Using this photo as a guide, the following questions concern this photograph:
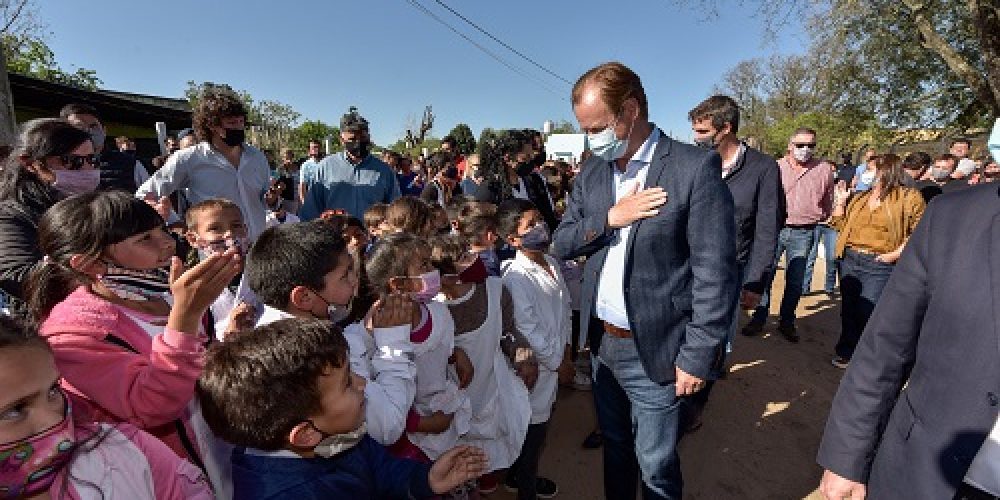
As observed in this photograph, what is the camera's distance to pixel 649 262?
1963mm

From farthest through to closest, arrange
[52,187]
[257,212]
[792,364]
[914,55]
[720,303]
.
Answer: [914,55], [792,364], [257,212], [52,187], [720,303]

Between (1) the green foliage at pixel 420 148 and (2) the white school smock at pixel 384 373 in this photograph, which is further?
(1) the green foliage at pixel 420 148

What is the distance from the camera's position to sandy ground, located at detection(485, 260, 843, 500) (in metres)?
3.00

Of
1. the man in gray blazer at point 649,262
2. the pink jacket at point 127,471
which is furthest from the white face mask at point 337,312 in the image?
the man in gray blazer at point 649,262

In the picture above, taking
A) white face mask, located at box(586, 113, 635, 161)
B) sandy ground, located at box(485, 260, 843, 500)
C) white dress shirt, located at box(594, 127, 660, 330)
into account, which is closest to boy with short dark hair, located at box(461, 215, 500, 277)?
white dress shirt, located at box(594, 127, 660, 330)

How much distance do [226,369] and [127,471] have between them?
0.92 feet

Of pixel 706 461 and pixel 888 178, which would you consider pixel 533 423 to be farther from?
pixel 888 178

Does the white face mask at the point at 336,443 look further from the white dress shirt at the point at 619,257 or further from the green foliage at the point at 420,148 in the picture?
the green foliage at the point at 420,148

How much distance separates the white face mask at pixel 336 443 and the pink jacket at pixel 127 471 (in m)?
0.33

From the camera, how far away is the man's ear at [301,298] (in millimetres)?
1659

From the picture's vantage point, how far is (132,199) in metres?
1.54

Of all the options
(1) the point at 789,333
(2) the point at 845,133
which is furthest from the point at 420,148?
(1) the point at 789,333

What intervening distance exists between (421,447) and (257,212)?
251 centimetres

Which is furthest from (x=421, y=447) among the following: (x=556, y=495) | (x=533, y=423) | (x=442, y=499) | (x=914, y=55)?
(x=914, y=55)
